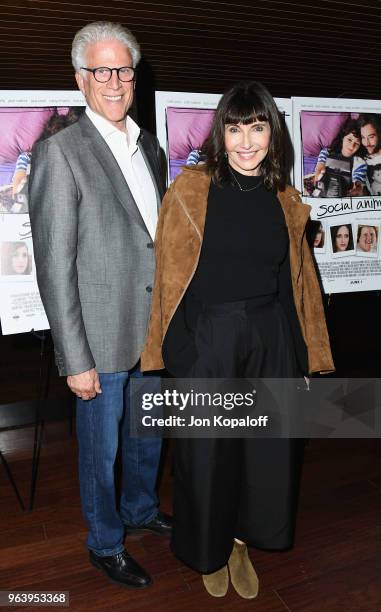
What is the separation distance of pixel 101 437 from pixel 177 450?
27cm

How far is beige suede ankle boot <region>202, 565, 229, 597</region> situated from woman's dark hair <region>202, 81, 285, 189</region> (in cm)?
140

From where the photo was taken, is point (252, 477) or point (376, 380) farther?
point (376, 380)

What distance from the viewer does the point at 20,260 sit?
2289mm

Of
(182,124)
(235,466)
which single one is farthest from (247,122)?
(235,466)

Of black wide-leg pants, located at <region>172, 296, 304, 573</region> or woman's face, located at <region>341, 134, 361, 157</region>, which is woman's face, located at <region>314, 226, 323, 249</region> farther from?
black wide-leg pants, located at <region>172, 296, 304, 573</region>

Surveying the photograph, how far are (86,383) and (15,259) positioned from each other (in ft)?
2.79

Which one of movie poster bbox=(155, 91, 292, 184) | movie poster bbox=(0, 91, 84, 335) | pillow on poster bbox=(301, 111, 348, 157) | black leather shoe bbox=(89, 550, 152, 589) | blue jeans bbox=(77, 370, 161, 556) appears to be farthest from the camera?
pillow on poster bbox=(301, 111, 348, 157)

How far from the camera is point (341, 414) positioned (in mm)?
3320

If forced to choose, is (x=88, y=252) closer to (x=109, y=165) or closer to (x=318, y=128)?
(x=109, y=165)

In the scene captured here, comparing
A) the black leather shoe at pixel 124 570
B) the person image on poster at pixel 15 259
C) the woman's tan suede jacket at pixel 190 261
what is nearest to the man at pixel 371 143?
the woman's tan suede jacket at pixel 190 261

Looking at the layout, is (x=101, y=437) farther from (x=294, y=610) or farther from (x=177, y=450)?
(x=294, y=610)

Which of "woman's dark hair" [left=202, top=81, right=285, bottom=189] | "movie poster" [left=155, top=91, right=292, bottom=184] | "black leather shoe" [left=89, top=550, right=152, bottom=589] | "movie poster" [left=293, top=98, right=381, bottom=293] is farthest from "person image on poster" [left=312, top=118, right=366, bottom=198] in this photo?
"black leather shoe" [left=89, top=550, right=152, bottom=589]

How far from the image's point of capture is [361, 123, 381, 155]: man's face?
2.69 metres

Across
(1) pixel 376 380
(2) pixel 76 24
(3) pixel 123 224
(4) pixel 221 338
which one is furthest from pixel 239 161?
(1) pixel 376 380
